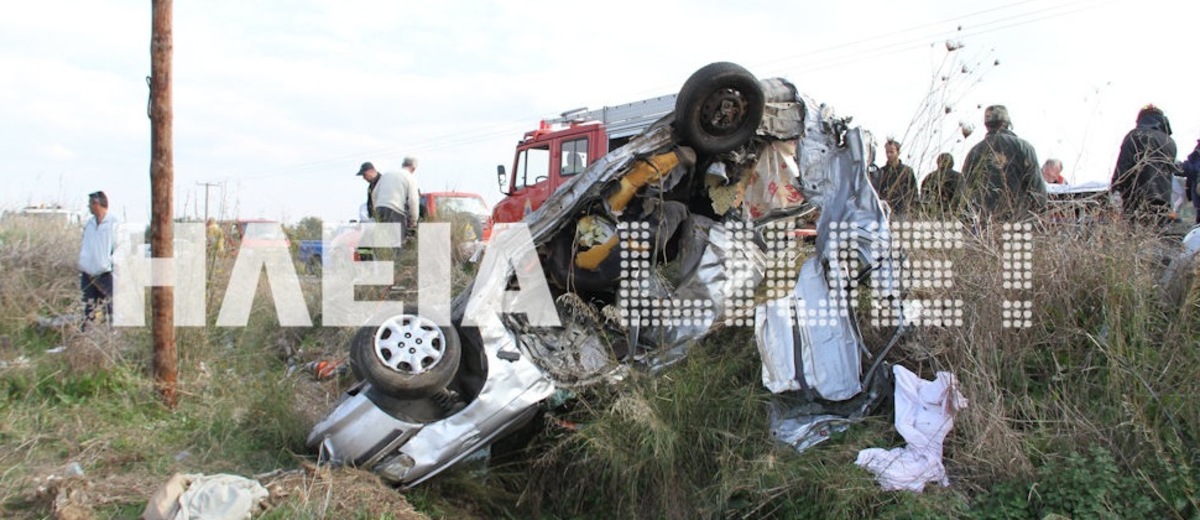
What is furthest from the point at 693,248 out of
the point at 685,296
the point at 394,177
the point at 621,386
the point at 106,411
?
the point at 394,177

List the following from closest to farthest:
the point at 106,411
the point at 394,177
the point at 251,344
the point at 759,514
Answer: the point at 759,514 < the point at 106,411 < the point at 251,344 < the point at 394,177

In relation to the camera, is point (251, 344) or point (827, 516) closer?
point (827, 516)

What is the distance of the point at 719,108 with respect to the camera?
4.63m

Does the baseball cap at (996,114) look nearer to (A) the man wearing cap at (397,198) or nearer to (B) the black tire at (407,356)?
(B) the black tire at (407,356)

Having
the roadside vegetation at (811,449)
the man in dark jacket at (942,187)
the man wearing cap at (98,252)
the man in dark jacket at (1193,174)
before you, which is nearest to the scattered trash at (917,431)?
the roadside vegetation at (811,449)

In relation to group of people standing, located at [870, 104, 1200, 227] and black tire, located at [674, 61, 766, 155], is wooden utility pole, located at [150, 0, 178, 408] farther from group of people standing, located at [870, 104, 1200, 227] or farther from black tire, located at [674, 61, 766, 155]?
group of people standing, located at [870, 104, 1200, 227]

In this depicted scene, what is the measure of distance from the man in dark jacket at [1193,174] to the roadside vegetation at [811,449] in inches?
75.4

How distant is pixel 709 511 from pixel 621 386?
79 centimetres

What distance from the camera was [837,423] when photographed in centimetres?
400

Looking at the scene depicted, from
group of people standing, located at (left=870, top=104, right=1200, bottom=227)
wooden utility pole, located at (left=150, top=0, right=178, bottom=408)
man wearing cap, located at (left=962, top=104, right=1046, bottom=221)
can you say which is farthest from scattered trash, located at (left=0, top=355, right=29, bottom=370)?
man wearing cap, located at (left=962, top=104, right=1046, bottom=221)

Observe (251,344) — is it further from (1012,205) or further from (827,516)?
(1012,205)

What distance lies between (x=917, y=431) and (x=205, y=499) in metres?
3.25

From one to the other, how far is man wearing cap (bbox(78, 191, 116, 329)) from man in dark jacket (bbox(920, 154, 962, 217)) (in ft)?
23.5

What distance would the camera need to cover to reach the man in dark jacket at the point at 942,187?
4.74 metres
